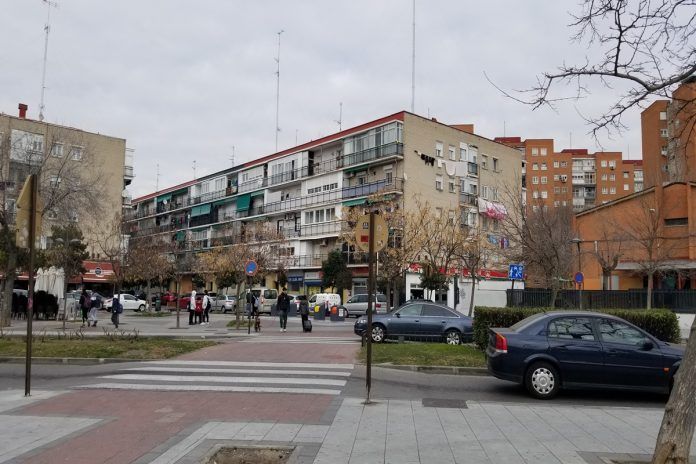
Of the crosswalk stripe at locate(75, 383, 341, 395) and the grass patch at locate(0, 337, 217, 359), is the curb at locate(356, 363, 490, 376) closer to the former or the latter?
the crosswalk stripe at locate(75, 383, 341, 395)

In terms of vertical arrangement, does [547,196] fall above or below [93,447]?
above

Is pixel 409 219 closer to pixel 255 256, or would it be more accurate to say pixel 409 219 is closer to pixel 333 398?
pixel 255 256

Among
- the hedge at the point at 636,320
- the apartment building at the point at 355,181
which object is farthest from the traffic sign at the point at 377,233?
the apartment building at the point at 355,181

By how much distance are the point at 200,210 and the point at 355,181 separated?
33990mm

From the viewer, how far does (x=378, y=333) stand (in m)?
18.7

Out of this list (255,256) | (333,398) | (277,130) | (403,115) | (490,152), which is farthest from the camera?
(277,130)

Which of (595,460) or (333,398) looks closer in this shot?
(595,460)

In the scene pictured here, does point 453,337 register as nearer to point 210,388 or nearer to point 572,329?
point 572,329

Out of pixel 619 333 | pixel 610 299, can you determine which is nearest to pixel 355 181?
pixel 610 299

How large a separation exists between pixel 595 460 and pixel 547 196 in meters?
102

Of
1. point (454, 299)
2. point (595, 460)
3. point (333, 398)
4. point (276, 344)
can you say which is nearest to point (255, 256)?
point (454, 299)

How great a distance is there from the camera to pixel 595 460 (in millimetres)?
6027

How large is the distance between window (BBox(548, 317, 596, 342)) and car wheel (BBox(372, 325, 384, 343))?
879cm

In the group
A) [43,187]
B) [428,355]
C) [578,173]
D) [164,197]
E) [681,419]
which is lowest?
[428,355]
